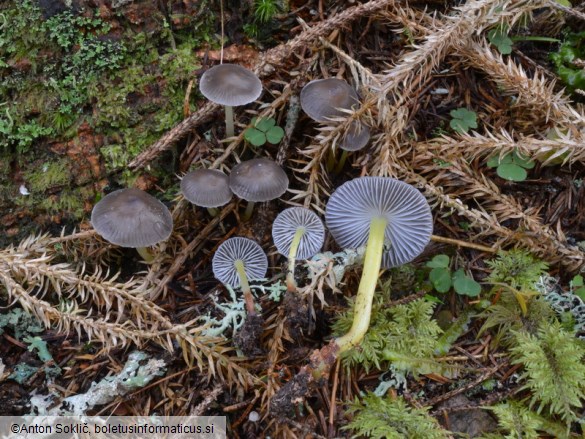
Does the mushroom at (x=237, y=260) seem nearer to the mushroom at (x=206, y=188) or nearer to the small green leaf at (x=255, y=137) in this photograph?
the mushroom at (x=206, y=188)

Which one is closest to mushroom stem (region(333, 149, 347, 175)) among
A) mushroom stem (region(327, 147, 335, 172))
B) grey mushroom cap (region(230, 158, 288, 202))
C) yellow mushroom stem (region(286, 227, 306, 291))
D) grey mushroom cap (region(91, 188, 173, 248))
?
mushroom stem (region(327, 147, 335, 172))

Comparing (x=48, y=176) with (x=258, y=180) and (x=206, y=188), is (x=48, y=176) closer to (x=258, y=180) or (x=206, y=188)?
(x=206, y=188)

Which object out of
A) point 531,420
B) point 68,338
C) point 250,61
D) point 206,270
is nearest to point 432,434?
point 531,420

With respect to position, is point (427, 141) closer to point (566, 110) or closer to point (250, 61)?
point (566, 110)

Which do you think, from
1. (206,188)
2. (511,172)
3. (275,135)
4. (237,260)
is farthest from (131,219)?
(511,172)

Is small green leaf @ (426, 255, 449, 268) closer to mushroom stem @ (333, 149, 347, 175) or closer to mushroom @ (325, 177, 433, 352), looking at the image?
mushroom @ (325, 177, 433, 352)

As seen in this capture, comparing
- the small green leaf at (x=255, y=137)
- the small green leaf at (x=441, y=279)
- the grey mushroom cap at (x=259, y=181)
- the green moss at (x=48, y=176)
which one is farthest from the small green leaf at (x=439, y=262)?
the green moss at (x=48, y=176)
